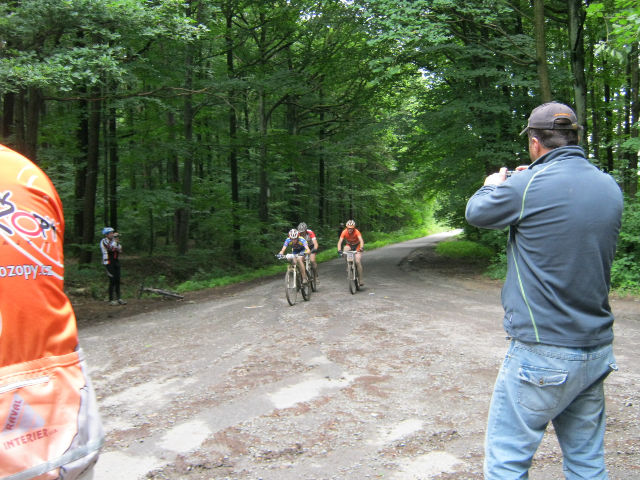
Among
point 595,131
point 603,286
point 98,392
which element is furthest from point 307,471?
point 595,131

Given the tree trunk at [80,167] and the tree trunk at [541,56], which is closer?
the tree trunk at [541,56]

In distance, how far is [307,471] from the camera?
147 inches

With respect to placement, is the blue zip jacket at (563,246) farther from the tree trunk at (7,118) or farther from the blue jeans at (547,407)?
the tree trunk at (7,118)

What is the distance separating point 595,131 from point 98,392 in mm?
24549

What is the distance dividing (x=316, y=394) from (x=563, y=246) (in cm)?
372

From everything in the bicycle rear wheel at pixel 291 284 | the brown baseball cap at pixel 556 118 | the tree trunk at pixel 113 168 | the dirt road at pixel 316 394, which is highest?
the tree trunk at pixel 113 168

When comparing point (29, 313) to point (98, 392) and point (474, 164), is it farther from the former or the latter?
point (474, 164)

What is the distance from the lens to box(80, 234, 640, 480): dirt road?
385cm

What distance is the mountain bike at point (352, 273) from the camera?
1280 centimetres

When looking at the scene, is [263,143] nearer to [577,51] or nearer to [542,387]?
[577,51]

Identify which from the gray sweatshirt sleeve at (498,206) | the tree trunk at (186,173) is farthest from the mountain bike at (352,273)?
the gray sweatshirt sleeve at (498,206)

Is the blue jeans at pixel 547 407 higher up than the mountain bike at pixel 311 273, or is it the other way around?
the blue jeans at pixel 547 407

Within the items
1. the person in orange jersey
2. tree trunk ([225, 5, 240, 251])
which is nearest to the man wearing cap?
the person in orange jersey

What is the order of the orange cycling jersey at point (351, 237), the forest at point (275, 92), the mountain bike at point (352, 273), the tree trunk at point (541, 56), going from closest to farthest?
the forest at point (275, 92)
the mountain bike at point (352, 273)
the tree trunk at point (541, 56)
the orange cycling jersey at point (351, 237)
